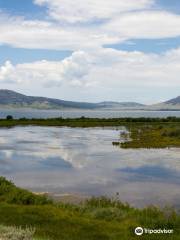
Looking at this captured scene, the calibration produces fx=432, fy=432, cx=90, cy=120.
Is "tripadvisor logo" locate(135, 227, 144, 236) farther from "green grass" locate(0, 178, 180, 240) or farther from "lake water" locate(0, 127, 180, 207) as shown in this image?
"lake water" locate(0, 127, 180, 207)

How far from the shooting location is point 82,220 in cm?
1467

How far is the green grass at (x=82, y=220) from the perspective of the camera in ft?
42.4

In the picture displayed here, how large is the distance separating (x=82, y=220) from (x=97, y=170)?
16.1m

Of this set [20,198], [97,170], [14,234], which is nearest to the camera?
[14,234]

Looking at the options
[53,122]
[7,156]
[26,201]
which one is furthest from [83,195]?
[53,122]

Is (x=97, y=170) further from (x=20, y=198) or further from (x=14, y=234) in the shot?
(x=14, y=234)

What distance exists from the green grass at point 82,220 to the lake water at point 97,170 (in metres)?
4.69

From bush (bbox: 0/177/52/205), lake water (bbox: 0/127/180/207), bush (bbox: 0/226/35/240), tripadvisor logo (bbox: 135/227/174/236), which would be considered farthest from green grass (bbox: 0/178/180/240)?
lake water (bbox: 0/127/180/207)

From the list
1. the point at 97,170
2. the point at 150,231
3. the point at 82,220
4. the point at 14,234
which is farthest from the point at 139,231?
the point at 97,170

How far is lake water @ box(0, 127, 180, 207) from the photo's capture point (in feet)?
77.9

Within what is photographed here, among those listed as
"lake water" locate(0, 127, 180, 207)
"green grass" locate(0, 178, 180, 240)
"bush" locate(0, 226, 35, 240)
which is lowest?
"lake water" locate(0, 127, 180, 207)

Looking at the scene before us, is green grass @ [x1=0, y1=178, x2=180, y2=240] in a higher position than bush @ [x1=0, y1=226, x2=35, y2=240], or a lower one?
lower

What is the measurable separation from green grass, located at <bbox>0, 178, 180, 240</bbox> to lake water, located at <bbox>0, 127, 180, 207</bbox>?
4695 millimetres

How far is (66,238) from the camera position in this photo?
12422mm
